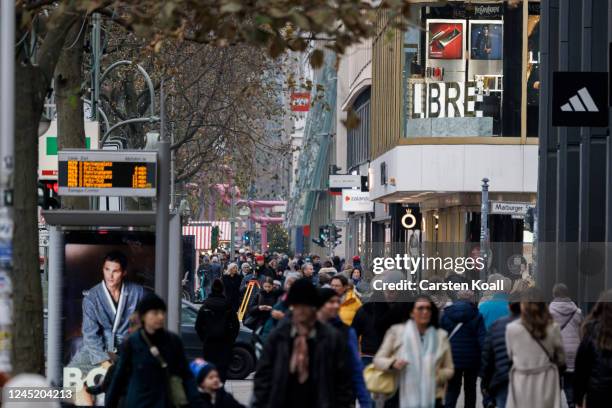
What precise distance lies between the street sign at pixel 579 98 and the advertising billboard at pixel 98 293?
8.63m

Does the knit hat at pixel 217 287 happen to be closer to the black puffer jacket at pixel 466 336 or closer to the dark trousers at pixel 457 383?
the dark trousers at pixel 457 383

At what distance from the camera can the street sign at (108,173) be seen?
14.0m

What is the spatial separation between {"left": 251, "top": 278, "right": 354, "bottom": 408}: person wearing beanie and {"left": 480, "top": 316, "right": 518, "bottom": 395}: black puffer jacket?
3.61 m

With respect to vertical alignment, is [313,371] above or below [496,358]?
above

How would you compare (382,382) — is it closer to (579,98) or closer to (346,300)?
(346,300)

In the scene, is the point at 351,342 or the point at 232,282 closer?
the point at 351,342

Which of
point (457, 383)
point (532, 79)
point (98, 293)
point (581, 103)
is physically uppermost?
point (532, 79)

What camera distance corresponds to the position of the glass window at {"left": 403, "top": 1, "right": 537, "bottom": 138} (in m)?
48.6

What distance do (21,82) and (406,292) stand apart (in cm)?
583

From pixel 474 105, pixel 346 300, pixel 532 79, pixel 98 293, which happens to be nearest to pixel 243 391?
pixel 346 300

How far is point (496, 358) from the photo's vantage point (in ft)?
43.9

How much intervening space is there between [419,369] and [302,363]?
2269 millimetres

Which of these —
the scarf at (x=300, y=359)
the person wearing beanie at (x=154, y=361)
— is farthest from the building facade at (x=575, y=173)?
the scarf at (x=300, y=359)

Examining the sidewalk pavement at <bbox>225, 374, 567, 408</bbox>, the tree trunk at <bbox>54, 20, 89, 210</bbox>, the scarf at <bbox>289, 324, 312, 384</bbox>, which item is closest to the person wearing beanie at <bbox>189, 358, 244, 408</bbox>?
the scarf at <bbox>289, 324, 312, 384</bbox>
